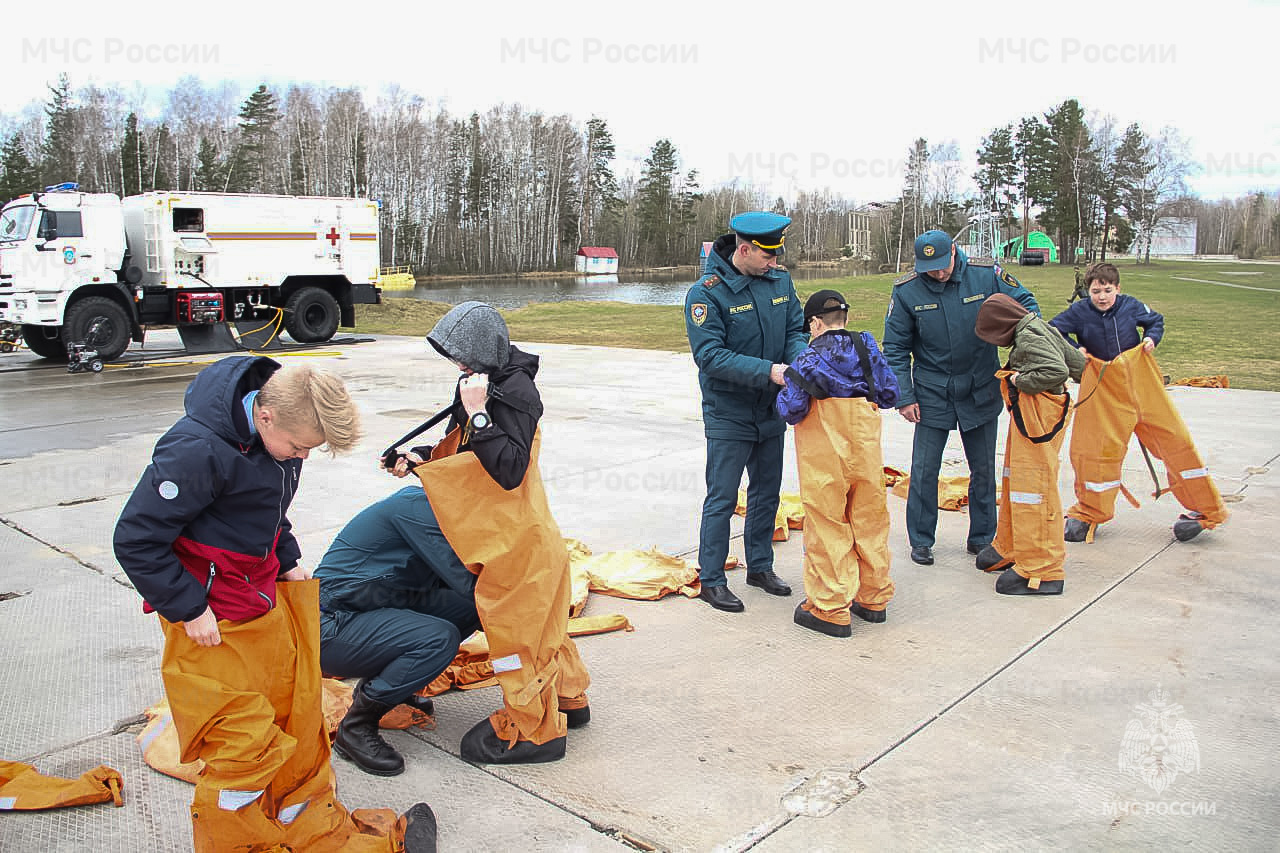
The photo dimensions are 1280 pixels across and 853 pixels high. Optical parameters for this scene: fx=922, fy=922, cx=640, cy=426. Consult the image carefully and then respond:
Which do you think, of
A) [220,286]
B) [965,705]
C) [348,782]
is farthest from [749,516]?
[220,286]

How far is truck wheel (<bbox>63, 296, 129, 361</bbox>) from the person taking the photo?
15.4m

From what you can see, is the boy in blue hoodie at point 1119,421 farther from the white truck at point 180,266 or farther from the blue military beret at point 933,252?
the white truck at point 180,266

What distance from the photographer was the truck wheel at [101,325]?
50.6 ft

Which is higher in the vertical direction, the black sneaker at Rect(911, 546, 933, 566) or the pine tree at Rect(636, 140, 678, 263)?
the pine tree at Rect(636, 140, 678, 263)

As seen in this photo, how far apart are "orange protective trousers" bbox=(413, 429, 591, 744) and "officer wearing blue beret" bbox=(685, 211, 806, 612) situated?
1.63 meters

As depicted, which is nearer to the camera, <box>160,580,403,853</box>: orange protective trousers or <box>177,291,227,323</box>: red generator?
<box>160,580,403,853</box>: orange protective trousers

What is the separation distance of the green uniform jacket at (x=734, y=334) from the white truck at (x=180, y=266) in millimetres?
14236

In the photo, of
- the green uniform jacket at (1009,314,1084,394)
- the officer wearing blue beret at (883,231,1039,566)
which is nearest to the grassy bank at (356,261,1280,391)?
the officer wearing blue beret at (883,231,1039,566)

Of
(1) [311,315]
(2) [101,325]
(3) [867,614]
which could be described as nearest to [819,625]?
(3) [867,614]

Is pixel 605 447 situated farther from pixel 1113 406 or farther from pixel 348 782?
pixel 348 782

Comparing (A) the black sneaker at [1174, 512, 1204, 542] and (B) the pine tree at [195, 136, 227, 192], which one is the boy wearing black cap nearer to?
(A) the black sneaker at [1174, 512, 1204, 542]

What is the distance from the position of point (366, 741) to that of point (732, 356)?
238cm

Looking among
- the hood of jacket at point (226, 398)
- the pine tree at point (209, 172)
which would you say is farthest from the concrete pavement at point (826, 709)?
the pine tree at point (209, 172)

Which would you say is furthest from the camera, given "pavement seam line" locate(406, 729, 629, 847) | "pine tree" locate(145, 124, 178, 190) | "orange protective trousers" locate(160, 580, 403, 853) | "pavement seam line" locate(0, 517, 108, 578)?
"pine tree" locate(145, 124, 178, 190)
